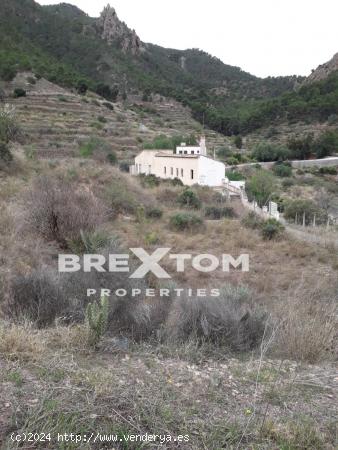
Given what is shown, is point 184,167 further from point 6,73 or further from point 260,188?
point 6,73

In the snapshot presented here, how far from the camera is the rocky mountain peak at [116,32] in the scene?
68.5 metres

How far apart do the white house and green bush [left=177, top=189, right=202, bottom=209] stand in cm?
566

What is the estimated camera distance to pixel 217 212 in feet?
53.0

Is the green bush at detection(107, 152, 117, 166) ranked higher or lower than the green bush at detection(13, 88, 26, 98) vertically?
lower

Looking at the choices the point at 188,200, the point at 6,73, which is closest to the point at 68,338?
the point at 188,200

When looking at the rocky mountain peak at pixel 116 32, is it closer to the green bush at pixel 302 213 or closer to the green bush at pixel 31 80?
the green bush at pixel 31 80

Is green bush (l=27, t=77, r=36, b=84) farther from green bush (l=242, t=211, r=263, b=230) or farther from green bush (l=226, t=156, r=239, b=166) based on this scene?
green bush (l=242, t=211, r=263, b=230)

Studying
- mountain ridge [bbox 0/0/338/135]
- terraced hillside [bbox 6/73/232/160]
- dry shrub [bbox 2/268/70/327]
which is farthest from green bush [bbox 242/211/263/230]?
mountain ridge [bbox 0/0/338/135]

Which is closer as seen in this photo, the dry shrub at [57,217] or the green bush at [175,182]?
the dry shrub at [57,217]

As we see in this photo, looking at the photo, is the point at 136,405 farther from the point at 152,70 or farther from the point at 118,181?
the point at 152,70

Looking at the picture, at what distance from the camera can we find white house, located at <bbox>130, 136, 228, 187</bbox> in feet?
75.4

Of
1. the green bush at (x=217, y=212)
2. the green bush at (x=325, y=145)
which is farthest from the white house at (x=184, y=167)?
the green bush at (x=325, y=145)

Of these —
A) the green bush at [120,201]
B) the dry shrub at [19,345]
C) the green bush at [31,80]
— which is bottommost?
the dry shrub at [19,345]

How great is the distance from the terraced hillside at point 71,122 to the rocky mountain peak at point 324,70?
3100 cm
